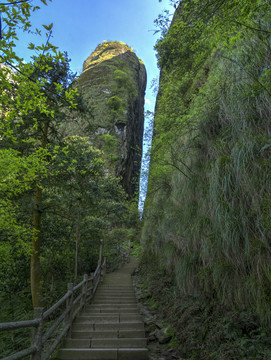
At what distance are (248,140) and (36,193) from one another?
595 cm

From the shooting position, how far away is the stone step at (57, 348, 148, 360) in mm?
3389

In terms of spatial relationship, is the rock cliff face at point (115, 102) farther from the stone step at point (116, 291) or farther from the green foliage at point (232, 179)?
the green foliage at point (232, 179)

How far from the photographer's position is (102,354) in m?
3.43

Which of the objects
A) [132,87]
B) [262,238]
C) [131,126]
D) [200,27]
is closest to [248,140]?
[262,238]

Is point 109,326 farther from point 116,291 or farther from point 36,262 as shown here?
point 116,291

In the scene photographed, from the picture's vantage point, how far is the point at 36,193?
21.7ft

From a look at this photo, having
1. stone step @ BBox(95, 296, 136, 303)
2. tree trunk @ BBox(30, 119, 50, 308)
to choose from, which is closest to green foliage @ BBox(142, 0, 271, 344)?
stone step @ BBox(95, 296, 136, 303)

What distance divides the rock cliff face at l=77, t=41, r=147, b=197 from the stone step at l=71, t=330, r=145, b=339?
1926 cm

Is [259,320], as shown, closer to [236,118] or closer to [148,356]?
[148,356]

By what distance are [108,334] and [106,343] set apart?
287 mm

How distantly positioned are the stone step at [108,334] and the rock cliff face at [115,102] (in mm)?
19257

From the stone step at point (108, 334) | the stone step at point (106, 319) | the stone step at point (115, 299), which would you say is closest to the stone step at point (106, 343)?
the stone step at point (108, 334)

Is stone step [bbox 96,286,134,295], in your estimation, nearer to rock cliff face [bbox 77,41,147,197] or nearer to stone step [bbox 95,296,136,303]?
stone step [bbox 95,296,136,303]

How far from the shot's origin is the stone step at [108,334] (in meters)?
4.10
